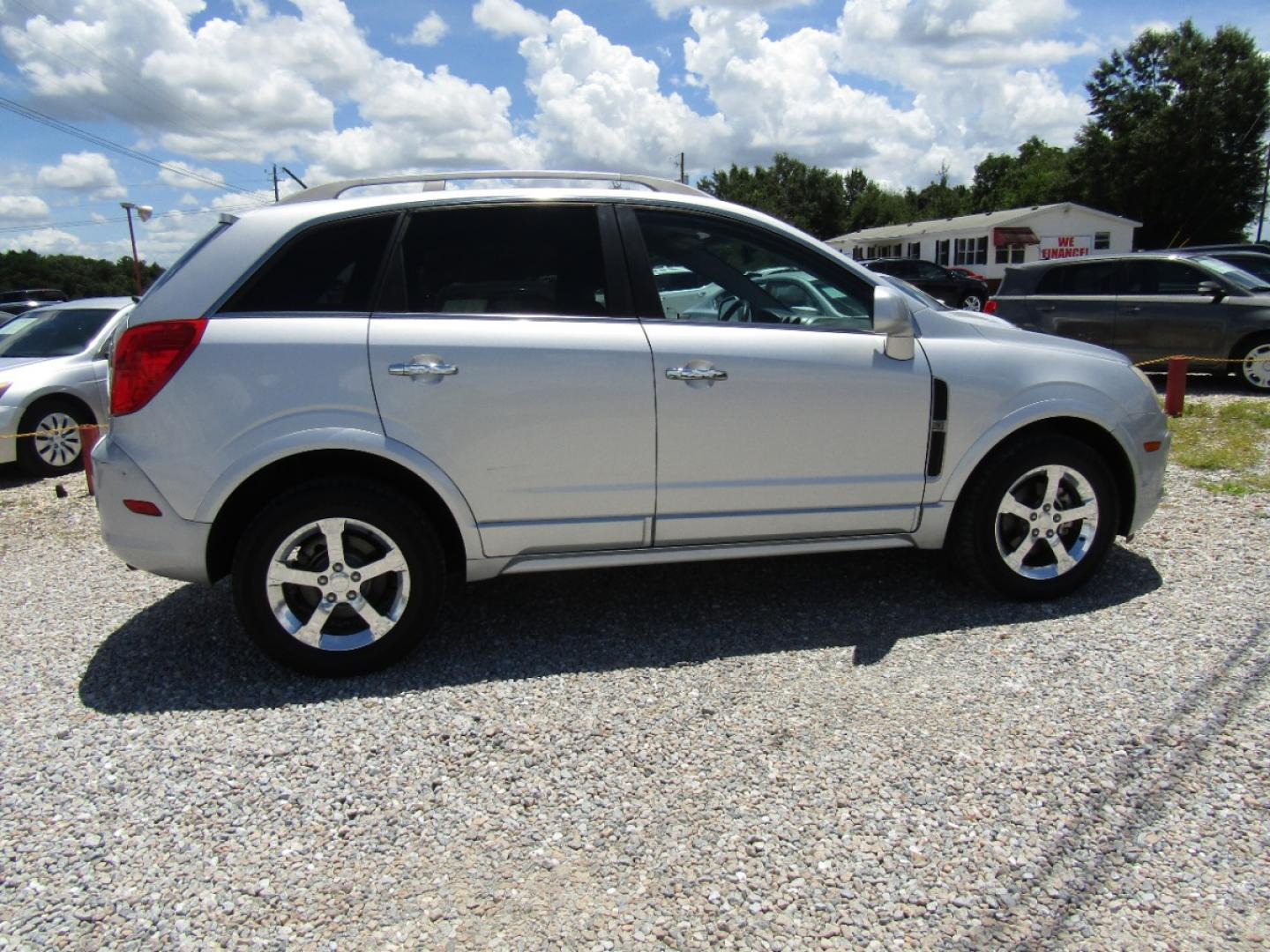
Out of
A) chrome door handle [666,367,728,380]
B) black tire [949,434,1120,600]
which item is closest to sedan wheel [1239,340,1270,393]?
black tire [949,434,1120,600]

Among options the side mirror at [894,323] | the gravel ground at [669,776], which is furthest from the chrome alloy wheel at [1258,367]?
the side mirror at [894,323]

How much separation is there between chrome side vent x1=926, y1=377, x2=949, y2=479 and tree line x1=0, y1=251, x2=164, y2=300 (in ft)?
202

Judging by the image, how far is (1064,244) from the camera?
4219 centimetres

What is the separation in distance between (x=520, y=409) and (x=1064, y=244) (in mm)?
44935

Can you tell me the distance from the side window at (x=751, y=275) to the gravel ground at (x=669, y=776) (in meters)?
1.33

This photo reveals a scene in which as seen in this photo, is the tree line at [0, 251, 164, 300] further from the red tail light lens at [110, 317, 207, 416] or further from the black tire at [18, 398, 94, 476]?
the red tail light lens at [110, 317, 207, 416]

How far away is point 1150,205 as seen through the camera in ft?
161

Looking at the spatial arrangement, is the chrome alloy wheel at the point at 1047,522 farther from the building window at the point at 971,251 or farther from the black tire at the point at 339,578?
the building window at the point at 971,251

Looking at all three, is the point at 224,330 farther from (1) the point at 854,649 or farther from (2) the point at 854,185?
(2) the point at 854,185

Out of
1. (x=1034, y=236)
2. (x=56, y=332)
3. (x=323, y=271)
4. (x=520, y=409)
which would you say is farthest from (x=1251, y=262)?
(x=1034, y=236)

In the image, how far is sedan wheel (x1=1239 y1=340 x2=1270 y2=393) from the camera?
10.3 metres

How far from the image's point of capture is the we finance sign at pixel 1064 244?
137 feet

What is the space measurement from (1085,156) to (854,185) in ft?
179

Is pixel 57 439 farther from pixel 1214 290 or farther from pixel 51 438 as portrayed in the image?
pixel 1214 290
